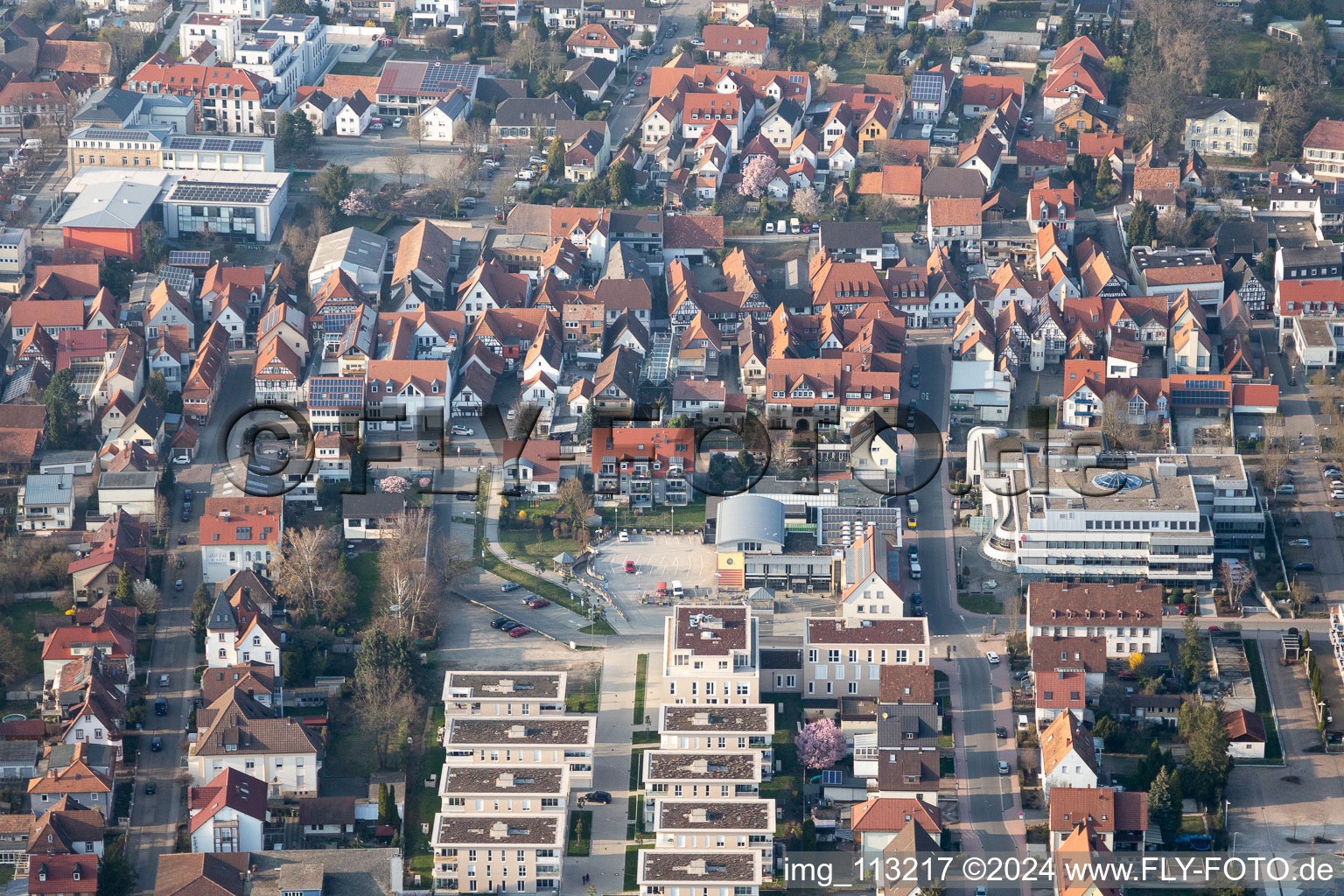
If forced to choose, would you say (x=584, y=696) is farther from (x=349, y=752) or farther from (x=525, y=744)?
(x=349, y=752)

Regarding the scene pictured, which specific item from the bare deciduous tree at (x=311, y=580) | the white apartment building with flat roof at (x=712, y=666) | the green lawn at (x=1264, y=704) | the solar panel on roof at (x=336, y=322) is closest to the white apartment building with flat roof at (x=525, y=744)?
the white apartment building with flat roof at (x=712, y=666)

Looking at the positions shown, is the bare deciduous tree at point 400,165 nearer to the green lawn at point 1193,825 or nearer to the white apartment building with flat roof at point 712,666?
the white apartment building with flat roof at point 712,666

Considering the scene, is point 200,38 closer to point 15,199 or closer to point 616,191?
point 15,199

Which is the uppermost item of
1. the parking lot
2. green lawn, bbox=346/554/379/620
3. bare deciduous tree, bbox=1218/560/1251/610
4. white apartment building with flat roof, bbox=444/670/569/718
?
bare deciduous tree, bbox=1218/560/1251/610

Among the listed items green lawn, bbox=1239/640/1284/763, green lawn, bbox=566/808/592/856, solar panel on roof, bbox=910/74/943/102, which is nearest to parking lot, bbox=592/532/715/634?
green lawn, bbox=566/808/592/856

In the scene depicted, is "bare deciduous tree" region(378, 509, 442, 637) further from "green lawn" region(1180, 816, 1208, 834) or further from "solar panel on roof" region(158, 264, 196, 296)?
"green lawn" region(1180, 816, 1208, 834)

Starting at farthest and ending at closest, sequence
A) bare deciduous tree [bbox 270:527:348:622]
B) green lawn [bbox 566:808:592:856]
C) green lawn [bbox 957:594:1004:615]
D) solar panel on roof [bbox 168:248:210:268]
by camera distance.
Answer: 1. solar panel on roof [bbox 168:248:210:268]
2. green lawn [bbox 957:594:1004:615]
3. bare deciduous tree [bbox 270:527:348:622]
4. green lawn [bbox 566:808:592:856]
